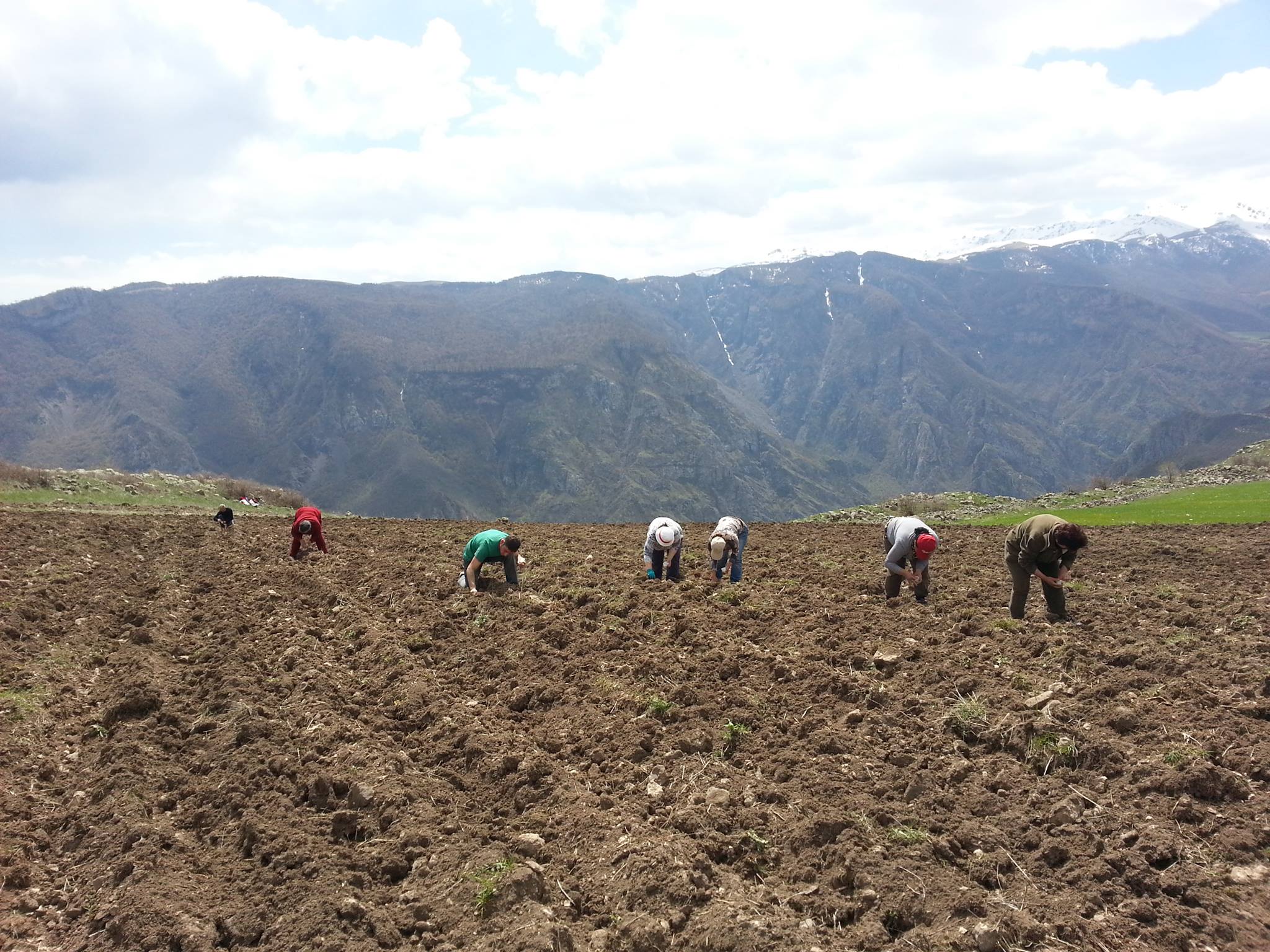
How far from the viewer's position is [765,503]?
172 m

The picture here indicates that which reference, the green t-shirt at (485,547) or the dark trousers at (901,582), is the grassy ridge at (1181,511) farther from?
the green t-shirt at (485,547)

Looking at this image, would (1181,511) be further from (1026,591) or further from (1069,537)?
(1069,537)

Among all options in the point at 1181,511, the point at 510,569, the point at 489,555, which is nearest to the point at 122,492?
the point at 489,555

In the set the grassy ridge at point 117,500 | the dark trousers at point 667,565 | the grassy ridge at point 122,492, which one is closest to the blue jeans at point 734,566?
the dark trousers at point 667,565

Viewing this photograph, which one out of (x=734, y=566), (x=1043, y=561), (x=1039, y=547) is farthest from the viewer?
(x=734, y=566)

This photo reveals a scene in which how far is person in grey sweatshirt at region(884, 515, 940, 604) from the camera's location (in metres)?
10.2

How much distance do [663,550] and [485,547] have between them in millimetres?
2817

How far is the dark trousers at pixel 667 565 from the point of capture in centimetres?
1199

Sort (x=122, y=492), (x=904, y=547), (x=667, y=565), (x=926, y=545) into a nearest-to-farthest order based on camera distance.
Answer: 1. (x=926, y=545)
2. (x=904, y=547)
3. (x=667, y=565)
4. (x=122, y=492)

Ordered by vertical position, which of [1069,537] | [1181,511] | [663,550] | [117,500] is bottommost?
[1181,511]

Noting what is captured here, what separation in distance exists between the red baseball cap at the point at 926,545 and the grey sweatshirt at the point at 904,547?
15 centimetres

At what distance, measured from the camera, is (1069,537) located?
859 cm

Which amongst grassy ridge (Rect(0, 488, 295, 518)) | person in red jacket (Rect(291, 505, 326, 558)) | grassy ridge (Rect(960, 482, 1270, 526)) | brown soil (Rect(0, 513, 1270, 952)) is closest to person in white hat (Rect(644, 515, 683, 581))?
brown soil (Rect(0, 513, 1270, 952))

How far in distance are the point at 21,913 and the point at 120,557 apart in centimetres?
1101
